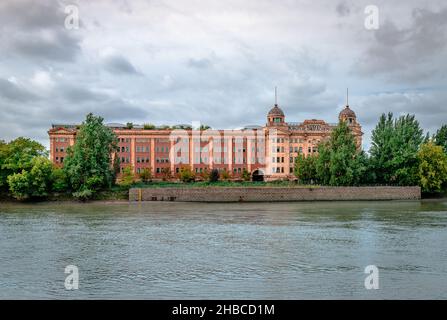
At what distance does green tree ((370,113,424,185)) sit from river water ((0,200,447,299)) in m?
42.7

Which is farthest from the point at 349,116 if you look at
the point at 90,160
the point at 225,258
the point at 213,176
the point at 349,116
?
the point at 225,258

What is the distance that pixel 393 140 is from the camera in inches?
3627

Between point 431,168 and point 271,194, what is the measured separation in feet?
90.6

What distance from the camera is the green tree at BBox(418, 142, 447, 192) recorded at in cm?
9075

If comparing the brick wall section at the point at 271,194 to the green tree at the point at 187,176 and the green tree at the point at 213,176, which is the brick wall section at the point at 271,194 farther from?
the green tree at the point at 187,176

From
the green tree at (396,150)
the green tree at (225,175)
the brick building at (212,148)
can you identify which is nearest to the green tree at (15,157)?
the brick building at (212,148)

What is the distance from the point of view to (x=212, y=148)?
414 ft

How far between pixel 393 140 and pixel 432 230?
52.4 meters

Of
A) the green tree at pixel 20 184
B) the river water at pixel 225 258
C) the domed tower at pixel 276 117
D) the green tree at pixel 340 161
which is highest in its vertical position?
the domed tower at pixel 276 117

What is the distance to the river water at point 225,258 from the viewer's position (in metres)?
23.0

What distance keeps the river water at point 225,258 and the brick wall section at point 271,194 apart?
34.3 m

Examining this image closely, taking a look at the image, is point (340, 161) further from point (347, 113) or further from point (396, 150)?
point (347, 113)

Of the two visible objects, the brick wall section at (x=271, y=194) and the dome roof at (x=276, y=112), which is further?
the dome roof at (x=276, y=112)
